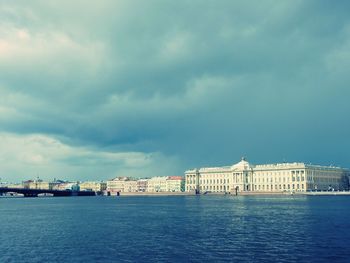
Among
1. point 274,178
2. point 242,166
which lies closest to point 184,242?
point 274,178

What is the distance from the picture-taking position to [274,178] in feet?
565

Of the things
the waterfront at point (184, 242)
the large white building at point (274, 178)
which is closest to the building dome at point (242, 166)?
the large white building at point (274, 178)

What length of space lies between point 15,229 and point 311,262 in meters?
30.4

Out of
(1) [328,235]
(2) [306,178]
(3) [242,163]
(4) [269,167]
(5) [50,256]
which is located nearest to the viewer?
(5) [50,256]

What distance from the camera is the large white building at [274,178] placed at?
536ft

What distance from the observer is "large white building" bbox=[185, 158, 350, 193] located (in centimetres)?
16338

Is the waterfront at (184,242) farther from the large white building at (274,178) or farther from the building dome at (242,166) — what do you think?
the building dome at (242,166)

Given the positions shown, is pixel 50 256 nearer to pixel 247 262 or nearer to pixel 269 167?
pixel 247 262

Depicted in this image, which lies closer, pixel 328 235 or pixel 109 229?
pixel 328 235

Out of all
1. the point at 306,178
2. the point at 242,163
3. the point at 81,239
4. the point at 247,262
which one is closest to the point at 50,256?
the point at 81,239

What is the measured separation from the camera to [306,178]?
160500 millimetres

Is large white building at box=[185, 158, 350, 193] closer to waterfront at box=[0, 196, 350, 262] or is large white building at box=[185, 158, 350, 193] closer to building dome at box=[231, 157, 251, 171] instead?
building dome at box=[231, 157, 251, 171]

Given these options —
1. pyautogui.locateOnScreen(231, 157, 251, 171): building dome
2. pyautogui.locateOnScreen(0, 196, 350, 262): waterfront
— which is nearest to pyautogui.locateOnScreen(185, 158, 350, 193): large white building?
pyautogui.locateOnScreen(231, 157, 251, 171): building dome

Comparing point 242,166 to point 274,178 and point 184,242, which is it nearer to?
point 274,178
